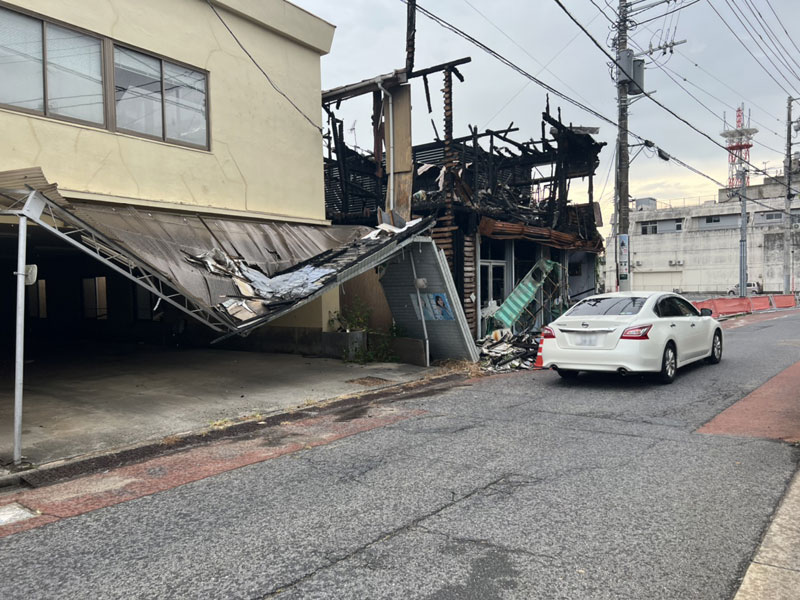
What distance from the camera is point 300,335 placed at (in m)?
13.9

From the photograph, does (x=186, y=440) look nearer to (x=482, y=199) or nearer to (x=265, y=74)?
(x=265, y=74)

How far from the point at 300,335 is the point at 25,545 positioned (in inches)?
391

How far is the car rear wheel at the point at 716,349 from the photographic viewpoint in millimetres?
11148

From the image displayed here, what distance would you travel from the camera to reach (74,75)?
29.6 feet

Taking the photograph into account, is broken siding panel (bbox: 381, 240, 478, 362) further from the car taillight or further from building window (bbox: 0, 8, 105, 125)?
building window (bbox: 0, 8, 105, 125)

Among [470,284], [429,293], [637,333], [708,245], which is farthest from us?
[708,245]

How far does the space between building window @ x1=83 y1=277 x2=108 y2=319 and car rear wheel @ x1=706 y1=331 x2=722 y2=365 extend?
1679cm

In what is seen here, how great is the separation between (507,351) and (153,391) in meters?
7.28

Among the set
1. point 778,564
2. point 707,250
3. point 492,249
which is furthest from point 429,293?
point 707,250

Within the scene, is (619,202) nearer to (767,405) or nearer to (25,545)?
(767,405)

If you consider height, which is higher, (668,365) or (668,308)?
(668,308)

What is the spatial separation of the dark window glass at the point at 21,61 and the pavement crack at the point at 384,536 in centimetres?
826

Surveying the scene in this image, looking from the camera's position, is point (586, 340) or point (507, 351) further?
point (507, 351)

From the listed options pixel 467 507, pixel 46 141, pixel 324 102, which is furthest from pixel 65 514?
pixel 324 102
